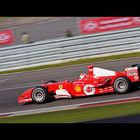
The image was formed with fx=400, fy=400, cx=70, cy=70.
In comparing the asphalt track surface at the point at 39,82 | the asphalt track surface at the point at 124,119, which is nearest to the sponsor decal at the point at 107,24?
the asphalt track surface at the point at 39,82

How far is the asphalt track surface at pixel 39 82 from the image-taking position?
994cm

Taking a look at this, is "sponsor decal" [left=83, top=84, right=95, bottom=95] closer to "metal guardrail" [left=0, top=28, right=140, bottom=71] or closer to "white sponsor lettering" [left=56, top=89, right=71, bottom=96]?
"white sponsor lettering" [left=56, top=89, right=71, bottom=96]

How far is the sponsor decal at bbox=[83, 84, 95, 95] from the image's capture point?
9820mm

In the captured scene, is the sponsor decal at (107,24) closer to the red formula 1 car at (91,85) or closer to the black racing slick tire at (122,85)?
the red formula 1 car at (91,85)

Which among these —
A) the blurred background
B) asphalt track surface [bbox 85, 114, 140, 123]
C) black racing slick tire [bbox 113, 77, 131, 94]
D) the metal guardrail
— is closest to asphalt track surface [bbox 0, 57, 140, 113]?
black racing slick tire [bbox 113, 77, 131, 94]

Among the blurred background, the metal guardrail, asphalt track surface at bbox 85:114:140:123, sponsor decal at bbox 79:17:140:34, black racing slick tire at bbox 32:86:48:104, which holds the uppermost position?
the blurred background

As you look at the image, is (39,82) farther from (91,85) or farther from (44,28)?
(44,28)

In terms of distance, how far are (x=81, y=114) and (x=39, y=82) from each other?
5451 mm

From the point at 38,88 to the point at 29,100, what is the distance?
438 millimetres

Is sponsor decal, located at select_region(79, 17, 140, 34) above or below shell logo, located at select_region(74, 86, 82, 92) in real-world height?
above

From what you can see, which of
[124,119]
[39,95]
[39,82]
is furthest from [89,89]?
[39,82]

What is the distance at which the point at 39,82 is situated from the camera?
1321 cm

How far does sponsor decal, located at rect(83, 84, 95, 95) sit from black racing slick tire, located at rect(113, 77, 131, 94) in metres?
0.61
